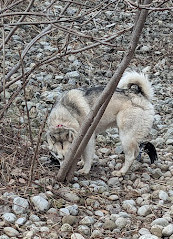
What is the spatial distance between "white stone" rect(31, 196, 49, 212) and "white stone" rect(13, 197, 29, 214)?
0.27 feet

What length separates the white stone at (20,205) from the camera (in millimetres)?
4343

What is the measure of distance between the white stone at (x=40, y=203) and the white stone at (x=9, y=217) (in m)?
0.29

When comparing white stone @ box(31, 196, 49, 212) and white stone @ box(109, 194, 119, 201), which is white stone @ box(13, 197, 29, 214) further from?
white stone @ box(109, 194, 119, 201)

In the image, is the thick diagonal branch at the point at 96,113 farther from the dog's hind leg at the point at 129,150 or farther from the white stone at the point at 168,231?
the white stone at the point at 168,231

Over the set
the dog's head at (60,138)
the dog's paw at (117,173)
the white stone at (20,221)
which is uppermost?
the dog's head at (60,138)

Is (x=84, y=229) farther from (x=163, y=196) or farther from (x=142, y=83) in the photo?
(x=142, y=83)

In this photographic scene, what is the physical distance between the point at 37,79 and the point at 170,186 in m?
4.03

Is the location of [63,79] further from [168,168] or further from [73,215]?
[73,215]

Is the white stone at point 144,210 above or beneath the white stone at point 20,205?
above

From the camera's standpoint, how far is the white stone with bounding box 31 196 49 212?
4.43 metres

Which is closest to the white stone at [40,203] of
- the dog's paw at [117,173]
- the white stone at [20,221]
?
the white stone at [20,221]

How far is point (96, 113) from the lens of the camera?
4.62m

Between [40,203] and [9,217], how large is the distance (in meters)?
0.39

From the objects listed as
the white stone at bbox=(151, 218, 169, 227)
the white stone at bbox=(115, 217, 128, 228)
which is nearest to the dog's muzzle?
the white stone at bbox=(115, 217, 128, 228)
